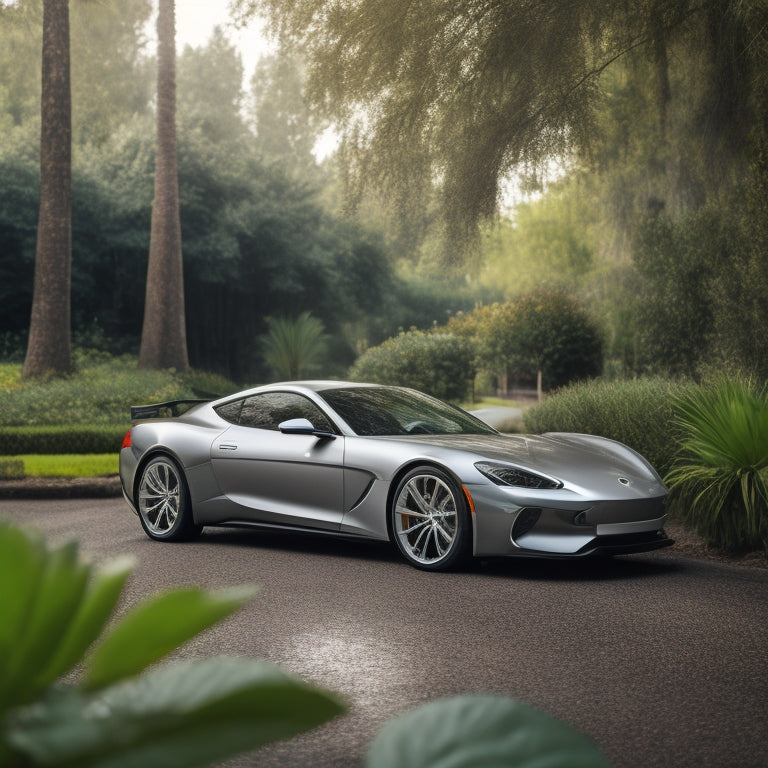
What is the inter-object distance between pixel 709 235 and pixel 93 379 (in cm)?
1319

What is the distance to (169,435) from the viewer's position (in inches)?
392

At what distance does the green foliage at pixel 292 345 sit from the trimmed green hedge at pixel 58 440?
15.4 metres

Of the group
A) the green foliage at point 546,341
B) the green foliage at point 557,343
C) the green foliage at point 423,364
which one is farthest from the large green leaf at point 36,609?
the green foliage at point 557,343

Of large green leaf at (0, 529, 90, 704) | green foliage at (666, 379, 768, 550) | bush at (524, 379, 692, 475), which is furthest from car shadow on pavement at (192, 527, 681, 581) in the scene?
large green leaf at (0, 529, 90, 704)

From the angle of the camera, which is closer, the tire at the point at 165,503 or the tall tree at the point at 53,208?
the tire at the point at 165,503

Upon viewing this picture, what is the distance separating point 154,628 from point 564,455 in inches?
306

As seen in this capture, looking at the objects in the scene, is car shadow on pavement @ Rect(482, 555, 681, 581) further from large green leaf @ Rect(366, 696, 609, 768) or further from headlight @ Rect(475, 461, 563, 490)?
large green leaf @ Rect(366, 696, 609, 768)

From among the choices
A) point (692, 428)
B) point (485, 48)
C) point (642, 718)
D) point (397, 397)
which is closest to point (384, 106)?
point (485, 48)

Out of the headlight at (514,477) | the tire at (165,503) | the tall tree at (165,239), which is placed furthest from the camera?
the tall tree at (165,239)

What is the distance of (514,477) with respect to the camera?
25.7 feet

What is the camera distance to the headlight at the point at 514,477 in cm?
775

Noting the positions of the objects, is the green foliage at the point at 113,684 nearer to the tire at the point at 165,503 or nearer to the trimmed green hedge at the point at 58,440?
the tire at the point at 165,503

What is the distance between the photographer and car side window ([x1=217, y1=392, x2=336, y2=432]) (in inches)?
365

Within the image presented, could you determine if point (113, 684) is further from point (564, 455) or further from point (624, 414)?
point (624, 414)
